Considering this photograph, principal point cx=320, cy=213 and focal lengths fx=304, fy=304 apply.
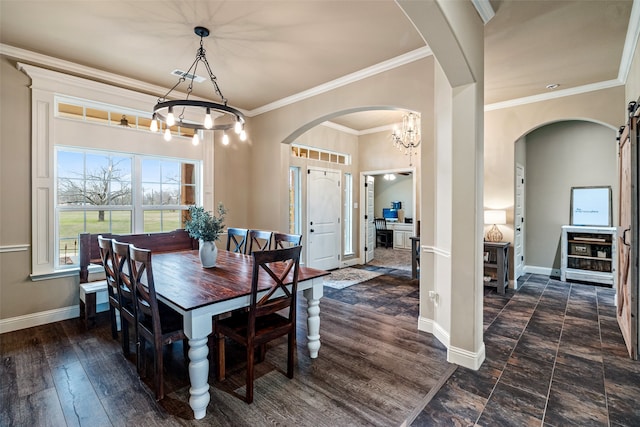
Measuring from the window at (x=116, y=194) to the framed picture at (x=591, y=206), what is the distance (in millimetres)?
6394

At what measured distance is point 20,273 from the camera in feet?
10.8

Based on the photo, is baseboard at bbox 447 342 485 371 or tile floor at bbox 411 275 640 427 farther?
baseboard at bbox 447 342 485 371

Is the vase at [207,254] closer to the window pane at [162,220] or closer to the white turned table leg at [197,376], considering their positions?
the white turned table leg at [197,376]

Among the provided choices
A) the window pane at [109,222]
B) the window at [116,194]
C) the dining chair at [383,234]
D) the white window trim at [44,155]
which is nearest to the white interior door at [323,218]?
the window at [116,194]

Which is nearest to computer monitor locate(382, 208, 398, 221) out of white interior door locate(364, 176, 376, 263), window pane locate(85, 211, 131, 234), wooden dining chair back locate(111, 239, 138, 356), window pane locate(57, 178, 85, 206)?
white interior door locate(364, 176, 376, 263)

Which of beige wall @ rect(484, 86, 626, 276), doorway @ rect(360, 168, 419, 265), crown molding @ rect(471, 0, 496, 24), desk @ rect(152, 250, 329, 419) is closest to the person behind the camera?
desk @ rect(152, 250, 329, 419)

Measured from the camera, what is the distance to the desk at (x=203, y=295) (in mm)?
1872

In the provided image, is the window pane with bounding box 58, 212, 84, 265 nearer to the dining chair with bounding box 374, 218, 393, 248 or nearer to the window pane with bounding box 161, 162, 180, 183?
the window pane with bounding box 161, 162, 180, 183

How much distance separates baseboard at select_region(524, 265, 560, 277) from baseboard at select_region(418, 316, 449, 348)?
381 cm

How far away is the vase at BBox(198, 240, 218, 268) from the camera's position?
2760 mm

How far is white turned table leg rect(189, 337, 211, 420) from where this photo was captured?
1.88 meters

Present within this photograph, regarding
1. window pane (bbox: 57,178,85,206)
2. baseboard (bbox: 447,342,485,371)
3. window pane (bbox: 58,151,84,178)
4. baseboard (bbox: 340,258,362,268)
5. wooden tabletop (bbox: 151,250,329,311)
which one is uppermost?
window pane (bbox: 58,151,84,178)

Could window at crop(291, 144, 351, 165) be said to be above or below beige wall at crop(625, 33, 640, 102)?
below

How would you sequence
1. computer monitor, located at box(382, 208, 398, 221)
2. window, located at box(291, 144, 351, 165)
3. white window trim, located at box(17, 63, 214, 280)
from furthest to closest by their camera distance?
computer monitor, located at box(382, 208, 398, 221)
window, located at box(291, 144, 351, 165)
white window trim, located at box(17, 63, 214, 280)
